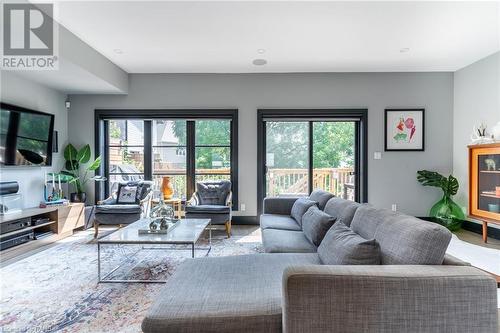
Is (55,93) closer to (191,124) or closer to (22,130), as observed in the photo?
(22,130)

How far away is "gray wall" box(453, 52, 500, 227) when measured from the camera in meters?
4.29

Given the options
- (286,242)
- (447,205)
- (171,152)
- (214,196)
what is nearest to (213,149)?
(171,152)

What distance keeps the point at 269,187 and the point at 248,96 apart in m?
1.71

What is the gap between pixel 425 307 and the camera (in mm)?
1222

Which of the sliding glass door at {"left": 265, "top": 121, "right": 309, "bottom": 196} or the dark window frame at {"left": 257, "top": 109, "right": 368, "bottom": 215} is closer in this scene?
the dark window frame at {"left": 257, "top": 109, "right": 368, "bottom": 215}

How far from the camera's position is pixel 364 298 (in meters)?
1.22

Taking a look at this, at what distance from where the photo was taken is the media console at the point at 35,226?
332 cm

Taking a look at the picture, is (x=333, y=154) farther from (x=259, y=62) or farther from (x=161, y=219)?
(x=161, y=219)

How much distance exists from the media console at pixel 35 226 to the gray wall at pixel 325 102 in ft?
5.10

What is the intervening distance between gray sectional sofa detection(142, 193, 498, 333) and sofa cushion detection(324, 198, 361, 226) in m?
0.66

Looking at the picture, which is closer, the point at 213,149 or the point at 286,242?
the point at 286,242

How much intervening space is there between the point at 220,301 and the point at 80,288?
181 cm

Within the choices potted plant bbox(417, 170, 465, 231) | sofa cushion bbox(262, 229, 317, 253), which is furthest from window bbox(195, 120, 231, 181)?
potted plant bbox(417, 170, 465, 231)

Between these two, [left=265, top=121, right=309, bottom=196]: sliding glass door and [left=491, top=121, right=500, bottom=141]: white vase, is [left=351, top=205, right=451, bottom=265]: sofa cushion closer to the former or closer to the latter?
[left=491, top=121, right=500, bottom=141]: white vase
